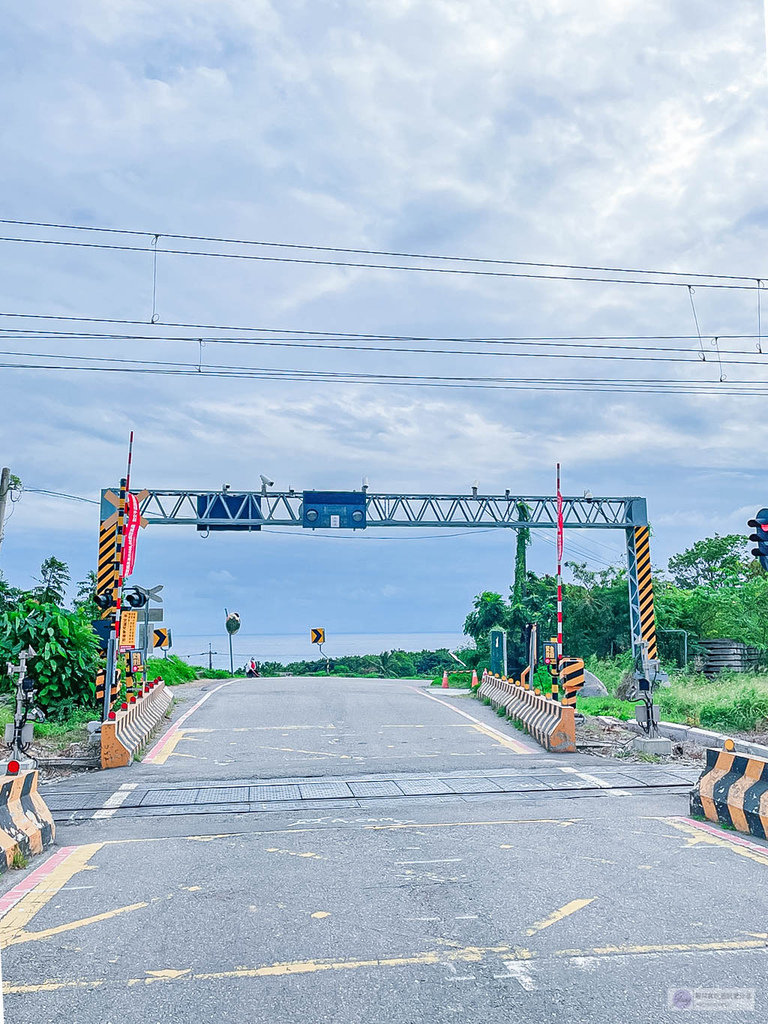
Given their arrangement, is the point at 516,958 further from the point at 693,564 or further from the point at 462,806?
the point at 693,564

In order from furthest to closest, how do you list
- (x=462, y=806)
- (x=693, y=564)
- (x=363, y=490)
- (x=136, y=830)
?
(x=693, y=564)
(x=363, y=490)
(x=462, y=806)
(x=136, y=830)

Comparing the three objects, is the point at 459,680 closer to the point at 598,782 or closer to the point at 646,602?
the point at 646,602

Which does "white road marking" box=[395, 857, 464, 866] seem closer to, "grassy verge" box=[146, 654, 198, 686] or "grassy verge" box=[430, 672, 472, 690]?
"grassy verge" box=[146, 654, 198, 686]

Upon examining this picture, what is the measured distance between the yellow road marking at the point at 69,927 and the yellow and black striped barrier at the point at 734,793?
230 inches

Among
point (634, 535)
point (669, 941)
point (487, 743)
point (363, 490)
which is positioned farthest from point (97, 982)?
point (634, 535)

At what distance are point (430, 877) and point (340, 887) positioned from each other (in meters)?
0.78

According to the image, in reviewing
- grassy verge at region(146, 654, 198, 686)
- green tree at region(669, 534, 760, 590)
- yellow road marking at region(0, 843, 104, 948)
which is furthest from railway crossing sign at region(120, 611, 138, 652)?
green tree at region(669, 534, 760, 590)

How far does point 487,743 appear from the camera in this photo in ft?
53.3

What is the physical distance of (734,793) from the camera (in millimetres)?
9180

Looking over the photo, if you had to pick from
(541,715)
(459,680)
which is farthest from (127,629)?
(459,680)

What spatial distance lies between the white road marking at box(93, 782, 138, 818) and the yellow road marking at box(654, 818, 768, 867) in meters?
6.36

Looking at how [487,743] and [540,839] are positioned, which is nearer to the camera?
[540,839]

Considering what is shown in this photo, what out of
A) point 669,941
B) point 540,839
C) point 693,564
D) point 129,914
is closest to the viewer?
point 669,941

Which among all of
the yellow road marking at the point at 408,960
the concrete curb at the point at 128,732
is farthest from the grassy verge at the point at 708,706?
the yellow road marking at the point at 408,960
